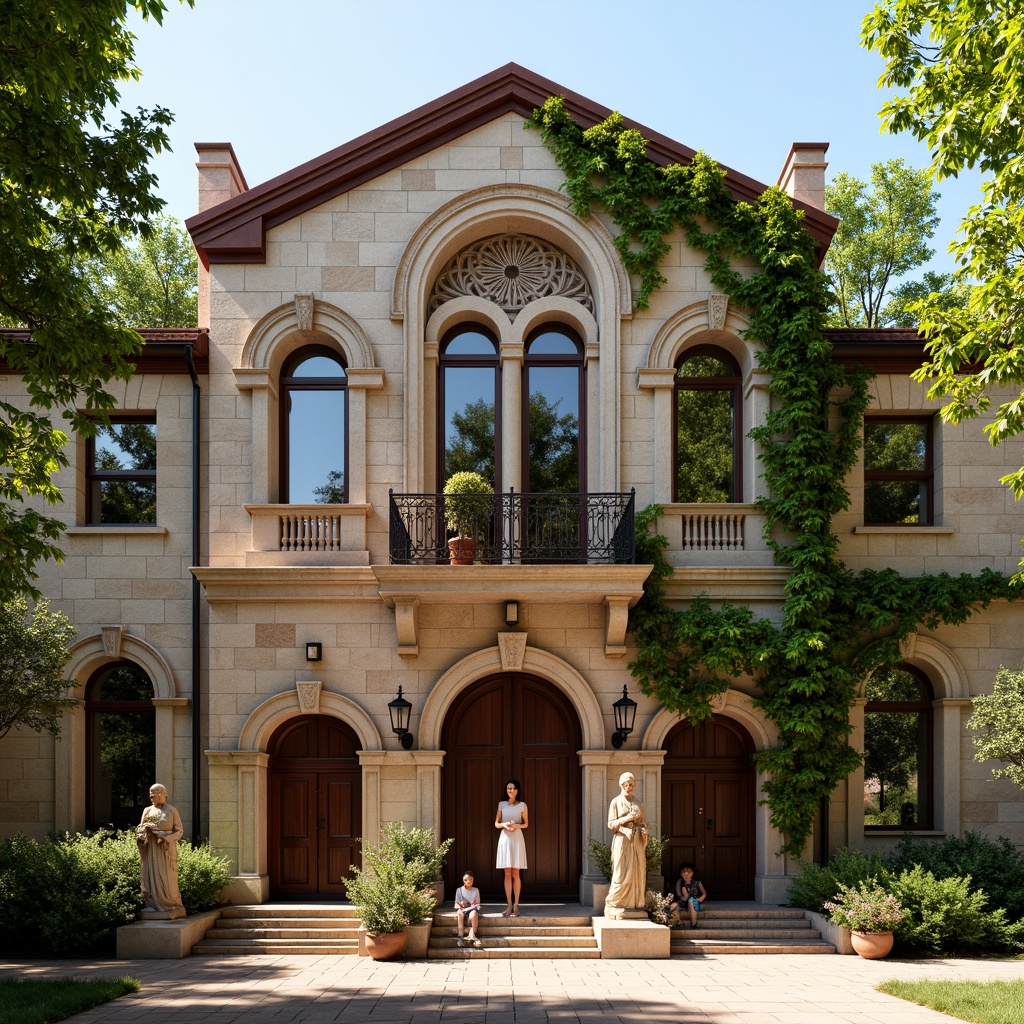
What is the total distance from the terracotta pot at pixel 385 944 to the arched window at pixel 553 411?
697 centimetres

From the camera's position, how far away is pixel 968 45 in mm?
11625

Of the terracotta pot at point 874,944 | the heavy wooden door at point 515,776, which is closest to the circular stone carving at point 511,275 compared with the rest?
the heavy wooden door at point 515,776

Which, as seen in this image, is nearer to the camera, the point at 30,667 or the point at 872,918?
the point at 872,918

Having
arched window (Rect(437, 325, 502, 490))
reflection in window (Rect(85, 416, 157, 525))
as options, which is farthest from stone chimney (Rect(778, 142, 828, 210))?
reflection in window (Rect(85, 416, 157, 525))

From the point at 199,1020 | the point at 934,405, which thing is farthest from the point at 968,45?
the point at 199,1020

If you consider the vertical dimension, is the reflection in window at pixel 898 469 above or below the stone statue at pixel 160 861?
above

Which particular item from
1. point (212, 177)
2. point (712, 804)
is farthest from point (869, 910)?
point (212, 177)

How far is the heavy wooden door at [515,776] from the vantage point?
16172 millimetres

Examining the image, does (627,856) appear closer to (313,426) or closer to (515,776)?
(515,776)

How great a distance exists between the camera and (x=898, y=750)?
17.0 m

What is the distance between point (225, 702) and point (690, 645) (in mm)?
7180

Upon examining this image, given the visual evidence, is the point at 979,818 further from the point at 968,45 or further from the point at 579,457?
the point at 968,45

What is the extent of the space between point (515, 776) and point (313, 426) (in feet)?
21.3

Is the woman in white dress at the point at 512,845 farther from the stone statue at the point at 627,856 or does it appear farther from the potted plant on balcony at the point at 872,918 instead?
the potted plant on balcony at the point at 872,918
